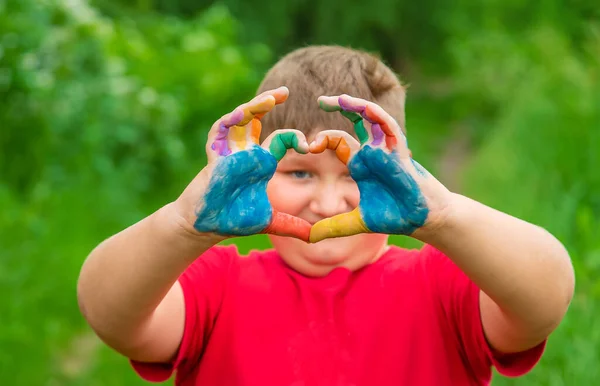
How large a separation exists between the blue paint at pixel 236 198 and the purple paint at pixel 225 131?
0.02 m

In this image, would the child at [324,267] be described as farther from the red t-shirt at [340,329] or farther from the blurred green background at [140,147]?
the blurred green background at [140,147]

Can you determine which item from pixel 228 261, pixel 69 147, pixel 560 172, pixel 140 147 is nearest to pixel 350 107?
pixel 228 261

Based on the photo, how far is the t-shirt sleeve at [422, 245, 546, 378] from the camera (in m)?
1.78

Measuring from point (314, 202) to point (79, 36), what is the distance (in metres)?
3.84

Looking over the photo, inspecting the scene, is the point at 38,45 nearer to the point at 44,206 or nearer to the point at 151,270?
the point at 44,206

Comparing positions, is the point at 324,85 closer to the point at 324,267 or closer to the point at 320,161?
the point at 320,161

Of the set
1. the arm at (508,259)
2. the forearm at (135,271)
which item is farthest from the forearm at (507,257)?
the forearm at (135,271)

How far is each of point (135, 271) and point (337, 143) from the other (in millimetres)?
454

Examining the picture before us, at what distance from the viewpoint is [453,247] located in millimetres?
1603

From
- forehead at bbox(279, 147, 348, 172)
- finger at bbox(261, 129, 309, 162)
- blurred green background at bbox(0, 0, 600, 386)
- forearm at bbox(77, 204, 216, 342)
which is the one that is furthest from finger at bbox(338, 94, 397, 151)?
blurred green background at bbox(0, 0, 600, 386)

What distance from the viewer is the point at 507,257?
160 centimetres

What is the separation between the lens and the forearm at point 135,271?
63.2 inches

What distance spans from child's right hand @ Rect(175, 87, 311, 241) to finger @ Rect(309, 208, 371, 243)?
3.7 inches

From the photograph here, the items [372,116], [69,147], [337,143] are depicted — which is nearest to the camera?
[372,116]
